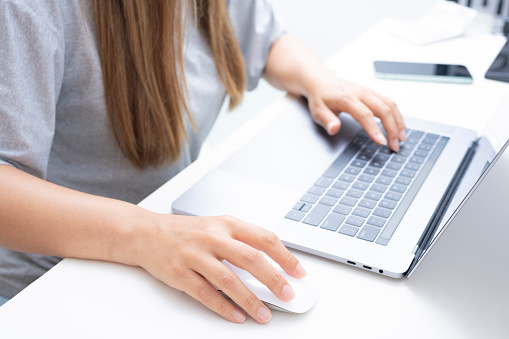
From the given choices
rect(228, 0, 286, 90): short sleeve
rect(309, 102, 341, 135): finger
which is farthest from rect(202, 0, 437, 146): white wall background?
rect(309, 102, 341, 135): finger

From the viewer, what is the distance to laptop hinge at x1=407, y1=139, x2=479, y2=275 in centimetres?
→ 54

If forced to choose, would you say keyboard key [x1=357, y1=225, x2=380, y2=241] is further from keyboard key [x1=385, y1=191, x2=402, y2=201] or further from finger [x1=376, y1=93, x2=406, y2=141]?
finger [x1=376, y1=93, x2=406, y2=141]

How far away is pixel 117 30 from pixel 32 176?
0.22m

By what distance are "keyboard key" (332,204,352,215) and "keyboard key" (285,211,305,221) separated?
36 millimetres

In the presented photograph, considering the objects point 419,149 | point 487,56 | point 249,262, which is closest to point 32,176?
point 249,262

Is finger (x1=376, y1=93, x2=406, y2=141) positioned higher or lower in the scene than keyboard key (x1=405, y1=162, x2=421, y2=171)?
higher

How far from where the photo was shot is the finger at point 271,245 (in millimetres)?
507

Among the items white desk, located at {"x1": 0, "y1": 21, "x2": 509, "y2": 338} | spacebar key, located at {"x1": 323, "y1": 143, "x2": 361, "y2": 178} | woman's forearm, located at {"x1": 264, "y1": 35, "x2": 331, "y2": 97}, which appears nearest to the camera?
white desk, located at {"x1": 0, "y1": 21, "x2": 509, "y2": 338}

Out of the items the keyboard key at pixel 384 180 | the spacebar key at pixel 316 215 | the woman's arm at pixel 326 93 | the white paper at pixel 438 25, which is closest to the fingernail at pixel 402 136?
the woman's arm at pixel 326 93

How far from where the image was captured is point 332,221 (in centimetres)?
58

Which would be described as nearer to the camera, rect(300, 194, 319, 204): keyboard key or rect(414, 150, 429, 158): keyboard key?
rect(300, 194, 319, 204): keyboard key

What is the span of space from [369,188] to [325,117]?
0.17 m

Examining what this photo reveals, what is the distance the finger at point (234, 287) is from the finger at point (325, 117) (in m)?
0.33

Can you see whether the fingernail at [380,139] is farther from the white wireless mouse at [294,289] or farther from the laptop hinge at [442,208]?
the white wireless mouse at [294,289]
